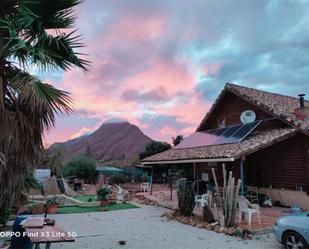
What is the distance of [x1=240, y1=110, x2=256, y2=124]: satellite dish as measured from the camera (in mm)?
17344

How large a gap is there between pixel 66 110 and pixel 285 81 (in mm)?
23389

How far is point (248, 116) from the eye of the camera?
17.5 m

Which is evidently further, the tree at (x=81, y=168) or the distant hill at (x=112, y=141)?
the distant hill at (x=112, y=141)

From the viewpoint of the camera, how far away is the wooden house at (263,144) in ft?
45.9

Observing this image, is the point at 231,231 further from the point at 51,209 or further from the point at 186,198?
the point at 51,209

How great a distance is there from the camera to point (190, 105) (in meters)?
Result: 26.5

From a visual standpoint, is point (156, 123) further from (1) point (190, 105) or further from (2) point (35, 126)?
(2) point (35, 126)

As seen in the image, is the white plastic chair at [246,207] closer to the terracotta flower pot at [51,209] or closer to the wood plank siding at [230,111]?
the wood plank siding at [230,111]

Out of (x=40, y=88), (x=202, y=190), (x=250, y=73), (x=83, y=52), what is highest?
(x=250, y=73)

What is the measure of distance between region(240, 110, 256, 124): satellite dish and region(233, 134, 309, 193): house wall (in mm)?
Answer: 1834

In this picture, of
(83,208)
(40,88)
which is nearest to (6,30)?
(40,88)

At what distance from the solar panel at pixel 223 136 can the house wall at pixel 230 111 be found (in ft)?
2.89

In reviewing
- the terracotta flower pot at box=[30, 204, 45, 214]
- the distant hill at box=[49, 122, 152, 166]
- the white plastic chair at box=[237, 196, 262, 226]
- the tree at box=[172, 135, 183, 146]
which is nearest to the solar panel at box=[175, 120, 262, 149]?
the white plastic chair at box=[237, 196, 262, 226]

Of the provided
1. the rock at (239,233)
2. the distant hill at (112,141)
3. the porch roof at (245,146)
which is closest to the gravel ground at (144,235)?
the rock at (239,233)
